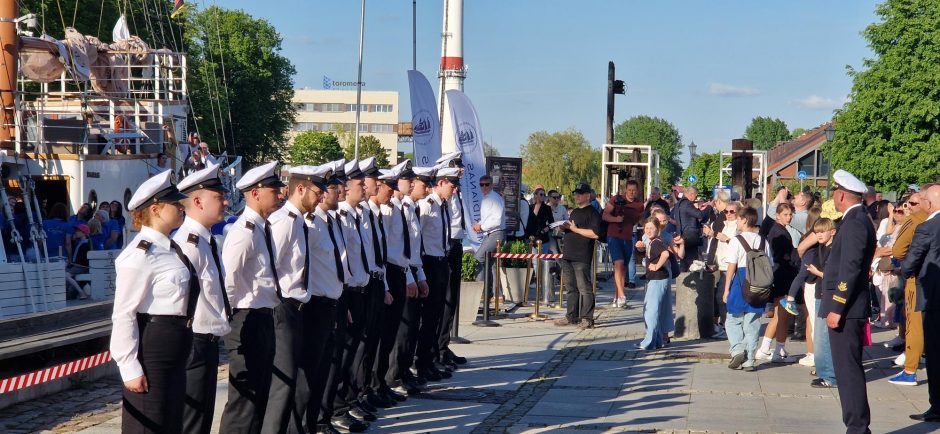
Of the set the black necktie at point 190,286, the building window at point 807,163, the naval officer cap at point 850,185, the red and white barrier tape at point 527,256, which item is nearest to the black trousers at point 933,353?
the naval officer cap at point 850,185

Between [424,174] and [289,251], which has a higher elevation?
[424,174]

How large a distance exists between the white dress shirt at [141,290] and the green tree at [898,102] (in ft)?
172

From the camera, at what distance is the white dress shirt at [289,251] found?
7738mm

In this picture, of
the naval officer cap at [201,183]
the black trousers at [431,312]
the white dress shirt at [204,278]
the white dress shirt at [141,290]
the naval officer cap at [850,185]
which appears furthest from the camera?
the black trousers at [431,312]

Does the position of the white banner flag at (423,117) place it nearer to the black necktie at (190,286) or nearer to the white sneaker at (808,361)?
the white sneaker at (808,361)

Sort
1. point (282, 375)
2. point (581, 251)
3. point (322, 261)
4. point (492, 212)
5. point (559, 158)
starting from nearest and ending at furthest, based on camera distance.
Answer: point (282, 375), point (322, 261), point (581, 251), point (492, 212), point (559, 158)

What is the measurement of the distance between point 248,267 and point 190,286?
1268 mm

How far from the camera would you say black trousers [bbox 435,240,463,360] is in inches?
494

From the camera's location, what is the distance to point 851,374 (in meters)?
8.73

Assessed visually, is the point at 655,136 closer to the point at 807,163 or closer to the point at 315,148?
the point at 807,163

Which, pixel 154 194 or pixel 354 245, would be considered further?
pixel 354 245

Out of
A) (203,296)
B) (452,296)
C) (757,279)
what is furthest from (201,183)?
(757,279)

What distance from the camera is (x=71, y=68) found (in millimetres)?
24359

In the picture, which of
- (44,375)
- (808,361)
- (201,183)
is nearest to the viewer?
(201,183)
